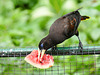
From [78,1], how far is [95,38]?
6.52ft

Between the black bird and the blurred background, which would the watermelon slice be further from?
the blurred background

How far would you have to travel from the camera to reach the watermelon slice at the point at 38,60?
238 centimetres

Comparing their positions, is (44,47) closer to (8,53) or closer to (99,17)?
(8,53)

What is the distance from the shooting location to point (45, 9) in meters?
5.58

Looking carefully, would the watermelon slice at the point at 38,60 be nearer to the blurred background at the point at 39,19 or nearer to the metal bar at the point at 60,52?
the metal bar at the point at 60,52

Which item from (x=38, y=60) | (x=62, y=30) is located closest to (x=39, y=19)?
(x=62, y=30)

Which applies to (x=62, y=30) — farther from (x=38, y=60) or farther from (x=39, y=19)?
(x=39, y=19)

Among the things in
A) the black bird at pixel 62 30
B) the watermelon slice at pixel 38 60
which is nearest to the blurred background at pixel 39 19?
the black bird at pixel 62 30

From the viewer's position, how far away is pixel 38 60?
8.18ft

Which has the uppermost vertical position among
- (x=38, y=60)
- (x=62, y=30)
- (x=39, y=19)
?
(x=39, y=19)

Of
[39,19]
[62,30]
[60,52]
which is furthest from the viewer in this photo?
[39,19]

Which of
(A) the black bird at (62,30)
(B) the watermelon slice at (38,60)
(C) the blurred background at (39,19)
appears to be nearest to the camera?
(B) the watermelon slice at (38,60)

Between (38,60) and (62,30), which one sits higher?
(62,30)

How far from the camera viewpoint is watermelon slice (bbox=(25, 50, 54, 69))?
7.80 ft
